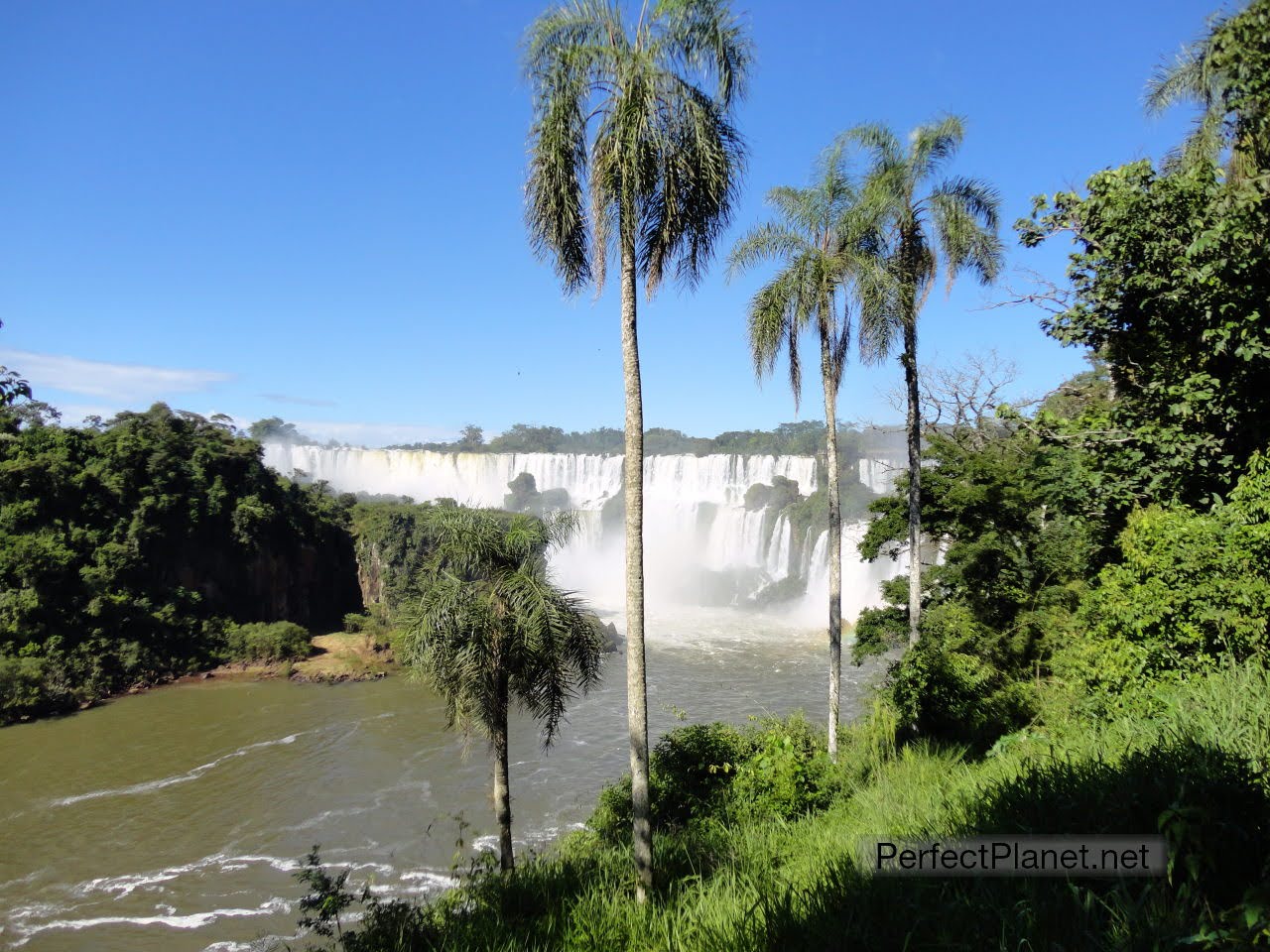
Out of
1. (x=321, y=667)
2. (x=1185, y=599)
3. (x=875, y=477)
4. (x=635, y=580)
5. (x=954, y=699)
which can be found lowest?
(x=321, y=667)

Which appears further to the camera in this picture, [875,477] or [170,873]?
[875,477]

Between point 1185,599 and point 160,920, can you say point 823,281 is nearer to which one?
point 1185,599

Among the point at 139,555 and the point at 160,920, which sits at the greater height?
the point at 139,555

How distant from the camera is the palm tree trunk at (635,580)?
5074 millimetres

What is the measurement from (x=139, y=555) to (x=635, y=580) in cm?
3201

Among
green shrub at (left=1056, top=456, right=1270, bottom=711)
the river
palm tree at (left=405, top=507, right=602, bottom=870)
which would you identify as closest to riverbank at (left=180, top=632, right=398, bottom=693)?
the river

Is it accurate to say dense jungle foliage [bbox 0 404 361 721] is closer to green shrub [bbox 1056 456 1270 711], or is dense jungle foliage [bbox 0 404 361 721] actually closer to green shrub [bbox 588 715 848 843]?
green shrub [bbox 588 715 848 843]

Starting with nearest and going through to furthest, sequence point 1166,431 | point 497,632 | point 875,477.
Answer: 1. point 1166,431
2. point 497,632
3. point 875,477

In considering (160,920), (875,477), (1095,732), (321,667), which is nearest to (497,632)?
(1095,732)

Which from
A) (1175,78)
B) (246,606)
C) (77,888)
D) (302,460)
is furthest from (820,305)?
(302,460)

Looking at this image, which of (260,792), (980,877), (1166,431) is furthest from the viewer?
(260,792)

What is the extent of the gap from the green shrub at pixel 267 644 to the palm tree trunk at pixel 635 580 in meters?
29.1

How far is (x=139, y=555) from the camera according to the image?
2978cm

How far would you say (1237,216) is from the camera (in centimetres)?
631
